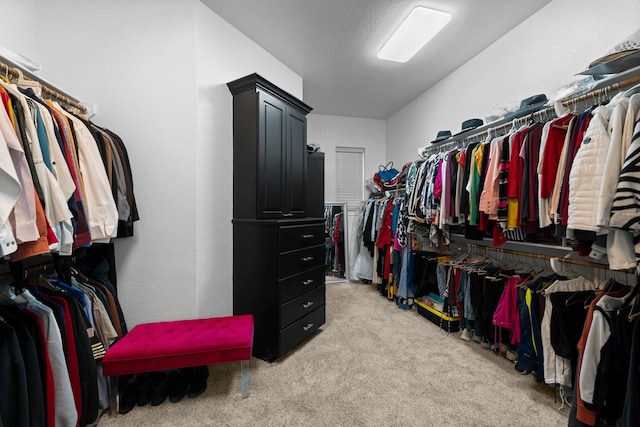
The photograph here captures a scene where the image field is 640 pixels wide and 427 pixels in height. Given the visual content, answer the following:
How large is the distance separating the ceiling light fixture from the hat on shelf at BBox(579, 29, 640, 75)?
1210 mm

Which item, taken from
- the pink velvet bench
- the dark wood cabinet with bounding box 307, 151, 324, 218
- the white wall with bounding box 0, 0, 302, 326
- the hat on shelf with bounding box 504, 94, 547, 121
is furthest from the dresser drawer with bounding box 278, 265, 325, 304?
the hat on shelf with bounding box 504, 94, 547, 121

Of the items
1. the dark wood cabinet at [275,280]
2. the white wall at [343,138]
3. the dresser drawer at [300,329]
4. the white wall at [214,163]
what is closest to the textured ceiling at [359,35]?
the white wall at [214,163]

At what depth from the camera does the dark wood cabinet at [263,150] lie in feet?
6.49

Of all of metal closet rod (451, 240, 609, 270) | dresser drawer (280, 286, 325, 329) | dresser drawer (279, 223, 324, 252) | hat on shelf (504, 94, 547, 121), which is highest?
hat on shelf (504, 94, 547, 121)

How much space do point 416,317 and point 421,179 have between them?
1.46m

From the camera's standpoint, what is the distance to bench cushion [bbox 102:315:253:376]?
53.1 inches

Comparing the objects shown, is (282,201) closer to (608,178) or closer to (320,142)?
(608,178)

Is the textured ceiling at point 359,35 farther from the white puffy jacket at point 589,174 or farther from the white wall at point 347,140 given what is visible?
the white puffy jacket at point 589,174

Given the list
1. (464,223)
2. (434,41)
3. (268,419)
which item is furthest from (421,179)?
(268,419)

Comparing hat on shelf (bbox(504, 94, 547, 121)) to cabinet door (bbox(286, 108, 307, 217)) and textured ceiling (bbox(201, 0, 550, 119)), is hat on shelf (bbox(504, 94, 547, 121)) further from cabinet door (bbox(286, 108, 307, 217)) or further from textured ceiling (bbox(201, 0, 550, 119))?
cabinet door (bbox(286, 108, 307, 217))

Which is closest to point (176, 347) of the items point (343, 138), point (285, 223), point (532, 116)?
point (285, 223)

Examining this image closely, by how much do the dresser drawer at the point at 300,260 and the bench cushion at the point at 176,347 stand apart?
47 centimetres

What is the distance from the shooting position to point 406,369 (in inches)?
72.4

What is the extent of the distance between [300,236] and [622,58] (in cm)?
204
